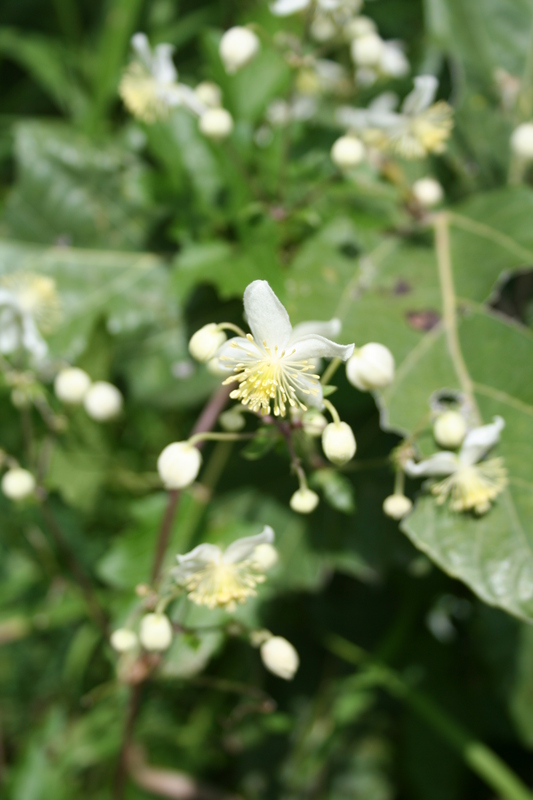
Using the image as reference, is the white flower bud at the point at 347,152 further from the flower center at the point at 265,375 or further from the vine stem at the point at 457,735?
the vine stem at the point at 457,735

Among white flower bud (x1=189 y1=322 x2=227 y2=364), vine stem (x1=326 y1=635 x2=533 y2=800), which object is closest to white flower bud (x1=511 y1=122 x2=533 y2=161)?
white flower bud (x1=189 y1=322 x2=227 y2=364)

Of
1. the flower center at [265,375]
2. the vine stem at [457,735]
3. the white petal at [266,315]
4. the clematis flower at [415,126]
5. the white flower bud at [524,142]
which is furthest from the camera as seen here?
the vine stem at [457,735]

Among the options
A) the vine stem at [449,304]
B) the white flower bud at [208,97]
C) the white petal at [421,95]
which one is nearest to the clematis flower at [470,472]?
the vine stem at [449,304]

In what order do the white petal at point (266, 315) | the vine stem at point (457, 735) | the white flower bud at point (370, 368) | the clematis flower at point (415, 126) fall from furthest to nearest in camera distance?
the vine stem at point (457, 735), the clematis flower at point (415, 126), the white flower bud at point (370, 368), the white petal at point (266, 315)

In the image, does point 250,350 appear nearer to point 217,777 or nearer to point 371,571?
point 371,571

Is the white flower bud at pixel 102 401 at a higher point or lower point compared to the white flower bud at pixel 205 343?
higher

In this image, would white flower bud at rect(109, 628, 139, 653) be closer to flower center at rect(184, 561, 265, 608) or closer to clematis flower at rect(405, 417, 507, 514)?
flower center at rect(184, 561, 265, 608)

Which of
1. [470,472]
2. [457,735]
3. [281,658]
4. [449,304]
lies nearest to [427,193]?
[449,304]

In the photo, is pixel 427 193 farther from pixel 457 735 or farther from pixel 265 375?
pixel 457 735
